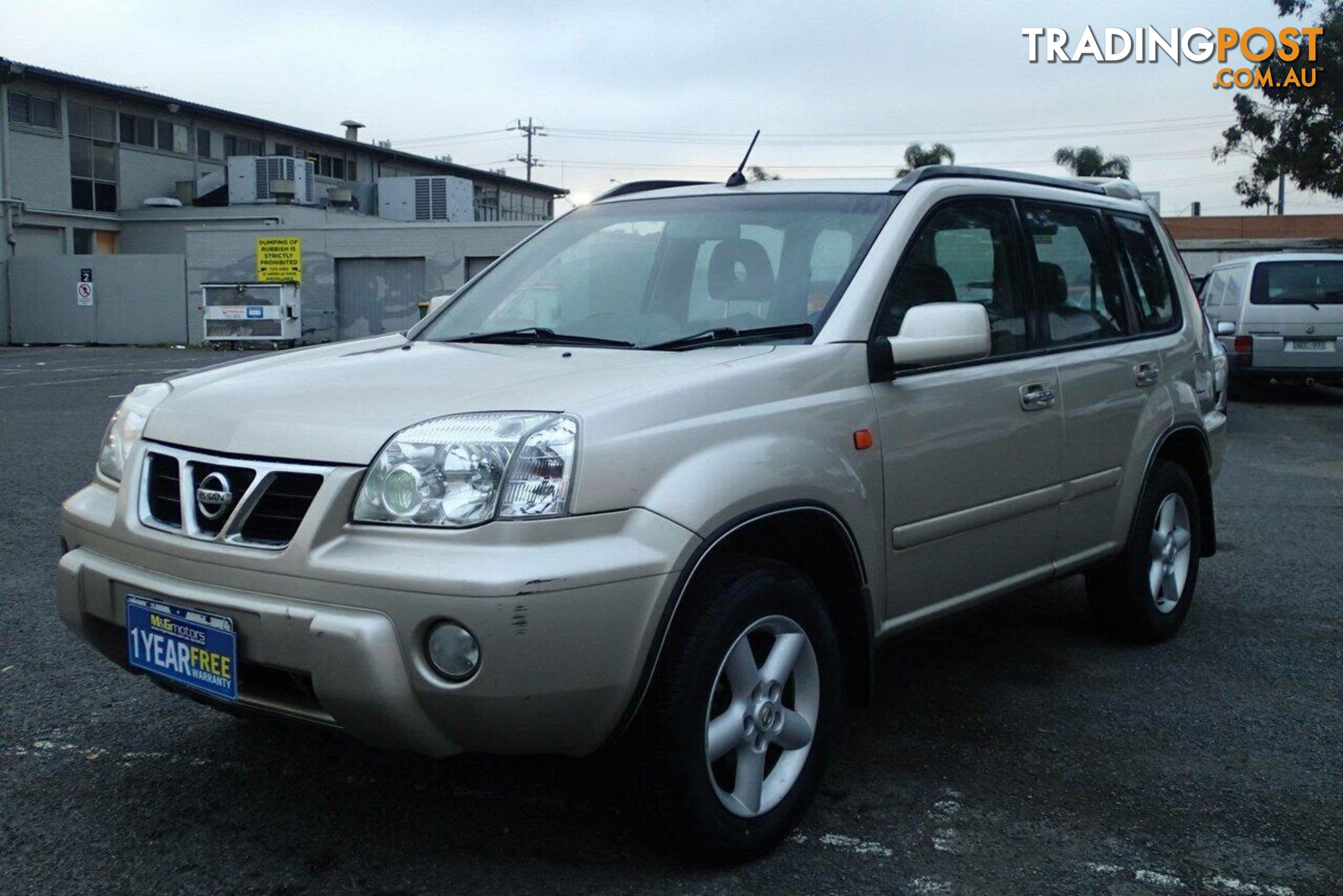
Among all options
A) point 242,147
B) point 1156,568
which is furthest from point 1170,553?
point 242,147

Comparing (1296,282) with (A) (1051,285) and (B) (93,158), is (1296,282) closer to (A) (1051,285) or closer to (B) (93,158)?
(A) (1051,285)

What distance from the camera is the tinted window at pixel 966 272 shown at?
371 cm

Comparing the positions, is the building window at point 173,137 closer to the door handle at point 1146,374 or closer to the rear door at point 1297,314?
the rear door at point 1297,314

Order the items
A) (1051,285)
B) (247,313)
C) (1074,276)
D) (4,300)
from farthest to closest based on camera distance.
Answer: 1. (4,300)
2. (247,313)
3. (1074,276)
4. (1051,285)

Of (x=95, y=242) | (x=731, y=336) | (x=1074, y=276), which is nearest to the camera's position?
(x=731, y=336)

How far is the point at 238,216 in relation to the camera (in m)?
39.1

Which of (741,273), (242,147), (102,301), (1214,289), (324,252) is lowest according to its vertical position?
(741,273)

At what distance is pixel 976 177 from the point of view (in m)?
4.14

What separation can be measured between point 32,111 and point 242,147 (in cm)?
874

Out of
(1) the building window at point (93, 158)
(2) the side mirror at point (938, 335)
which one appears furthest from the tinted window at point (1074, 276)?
(1) the building window at point (93, 158)

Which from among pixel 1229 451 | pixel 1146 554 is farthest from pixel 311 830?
pixel 1229 451

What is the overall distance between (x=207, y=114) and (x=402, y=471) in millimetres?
41595

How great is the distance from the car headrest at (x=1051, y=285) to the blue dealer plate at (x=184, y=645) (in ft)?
8.96

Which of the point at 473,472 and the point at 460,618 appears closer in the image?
the point at 460,618
